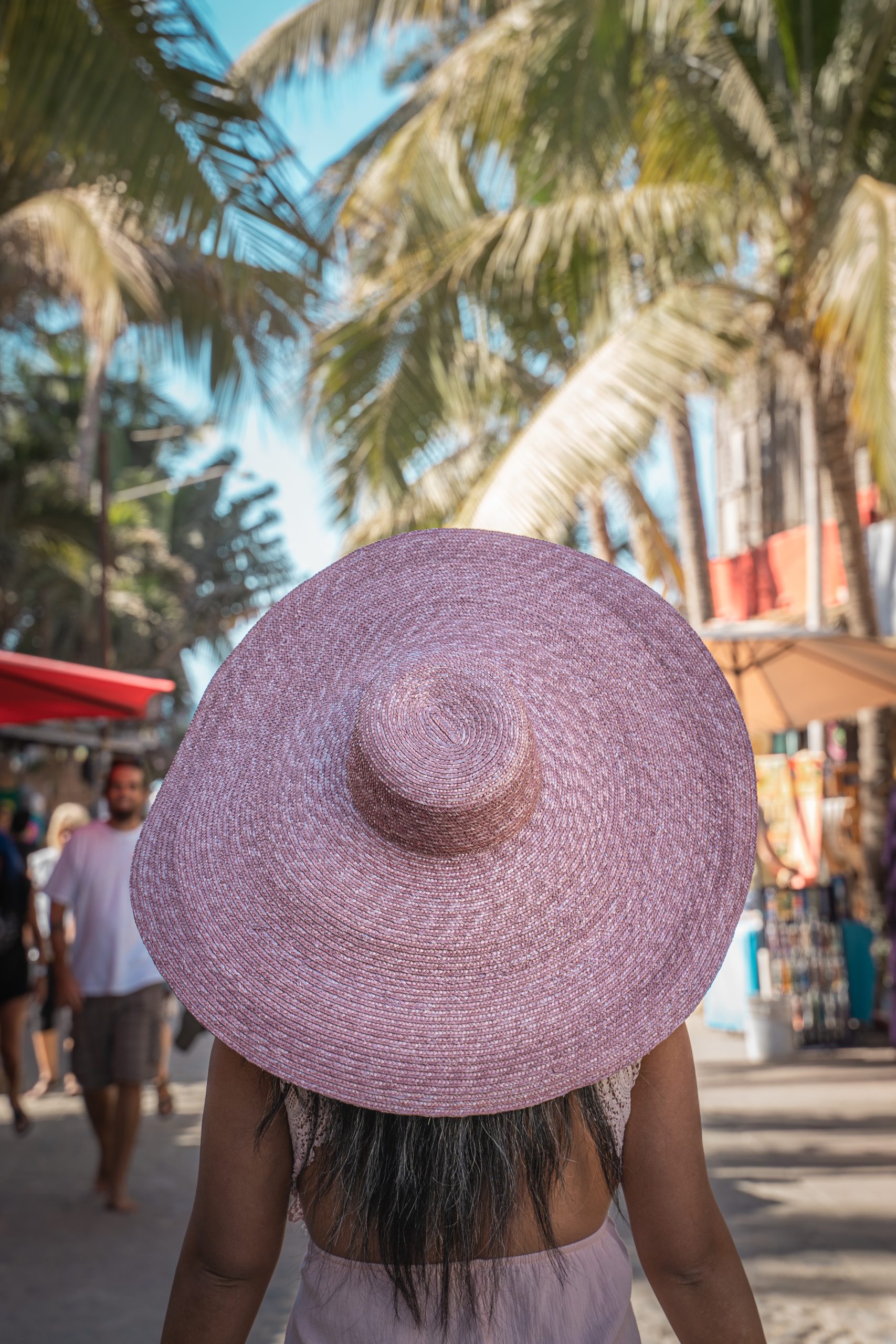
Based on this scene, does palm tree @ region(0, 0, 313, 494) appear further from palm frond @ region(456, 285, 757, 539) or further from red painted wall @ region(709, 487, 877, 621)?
red painted wall @ region(709, 487, 877, 621)

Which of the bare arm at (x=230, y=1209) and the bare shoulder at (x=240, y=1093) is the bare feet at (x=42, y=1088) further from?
the bare shoulder at (x=240, y=1093)

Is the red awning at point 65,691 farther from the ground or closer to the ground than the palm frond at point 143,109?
closer to the ground

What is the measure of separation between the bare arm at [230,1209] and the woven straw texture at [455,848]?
0.44 ft

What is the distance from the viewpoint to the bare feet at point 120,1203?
563 cm

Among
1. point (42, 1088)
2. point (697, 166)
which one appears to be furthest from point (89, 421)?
point (42, 1088)

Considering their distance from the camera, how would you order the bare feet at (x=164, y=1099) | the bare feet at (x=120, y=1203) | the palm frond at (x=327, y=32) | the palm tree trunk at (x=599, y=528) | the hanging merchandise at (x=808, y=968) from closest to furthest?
the bare feet at (x=120, y=1203) → the bare feet at (x=164, y=1099) → the hanging merchandise at (x=808, y=968) → the palm frond at (x=327, y=32) → the palm tree trunk at (x=599, y=528)

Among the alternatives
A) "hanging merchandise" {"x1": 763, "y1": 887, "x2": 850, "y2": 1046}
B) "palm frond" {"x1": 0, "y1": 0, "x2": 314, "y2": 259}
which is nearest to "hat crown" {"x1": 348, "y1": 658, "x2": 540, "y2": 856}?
"palm frond" {"x1": 0, "y1": 0, "x2": 314, "y2": 259}

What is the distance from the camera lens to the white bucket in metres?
8.63

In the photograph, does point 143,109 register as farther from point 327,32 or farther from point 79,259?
point 327,32

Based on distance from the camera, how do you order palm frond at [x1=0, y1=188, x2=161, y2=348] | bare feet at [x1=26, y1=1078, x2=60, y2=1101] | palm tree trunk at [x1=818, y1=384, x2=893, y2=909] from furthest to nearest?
palm tree trunk at [x1=818, y1=384, x2=893, y2=909]
palm frond at [x1=0, y1=188, x2=161, y2=348]
bare feet at [x1=26, y1=1078, x2=60, y2=1101]

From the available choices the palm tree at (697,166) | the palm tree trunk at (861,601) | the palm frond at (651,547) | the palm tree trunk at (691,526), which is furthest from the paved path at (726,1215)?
the palm frond at (651,547)

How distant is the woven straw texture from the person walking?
5970mm

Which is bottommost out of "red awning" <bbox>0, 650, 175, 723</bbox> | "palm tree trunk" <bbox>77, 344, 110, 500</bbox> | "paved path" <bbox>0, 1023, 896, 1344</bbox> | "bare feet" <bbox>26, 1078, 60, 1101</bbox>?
"bare feet" <bbox>26, 1078, 60, 1101</bbox>

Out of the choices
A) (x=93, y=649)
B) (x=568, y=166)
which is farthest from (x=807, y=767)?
(x=93, y=649)
